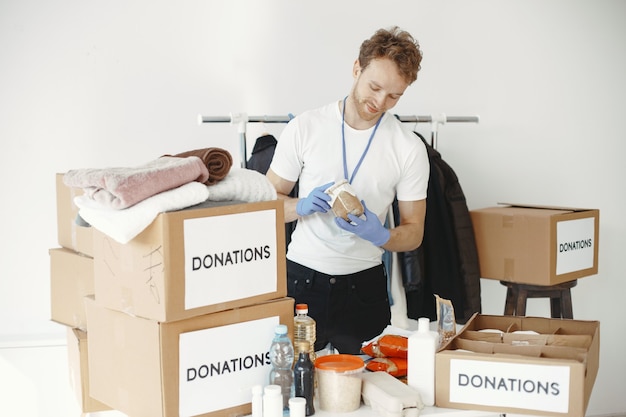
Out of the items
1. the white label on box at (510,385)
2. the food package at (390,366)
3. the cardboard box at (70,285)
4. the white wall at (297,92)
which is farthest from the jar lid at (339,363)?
the white wall at (297,92)

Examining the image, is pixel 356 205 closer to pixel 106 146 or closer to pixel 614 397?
pixel 106 146

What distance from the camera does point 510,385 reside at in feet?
5.22

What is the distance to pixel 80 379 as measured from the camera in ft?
6.35

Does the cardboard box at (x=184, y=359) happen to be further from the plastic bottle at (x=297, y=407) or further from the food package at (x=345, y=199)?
the food package at (x=345, y=199)

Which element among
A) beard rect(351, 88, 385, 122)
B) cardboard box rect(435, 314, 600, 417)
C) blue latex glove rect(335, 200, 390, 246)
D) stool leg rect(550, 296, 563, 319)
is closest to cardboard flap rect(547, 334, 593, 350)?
cardboard box rect(435, 314, 600, 417)

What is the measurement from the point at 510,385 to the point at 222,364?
650 millimetres

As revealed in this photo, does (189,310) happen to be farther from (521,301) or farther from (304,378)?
(521,301)

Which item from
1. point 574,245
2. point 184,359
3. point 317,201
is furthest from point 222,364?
point 574,245

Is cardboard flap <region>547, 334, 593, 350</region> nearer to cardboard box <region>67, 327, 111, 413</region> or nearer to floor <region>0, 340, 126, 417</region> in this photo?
cardboard box <region>67, 327, 111, 413</region>

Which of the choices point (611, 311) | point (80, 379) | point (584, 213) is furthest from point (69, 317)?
point (611, 311)

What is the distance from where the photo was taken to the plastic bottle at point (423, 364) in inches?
64.1

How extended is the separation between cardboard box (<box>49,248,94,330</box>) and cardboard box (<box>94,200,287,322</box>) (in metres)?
0.49

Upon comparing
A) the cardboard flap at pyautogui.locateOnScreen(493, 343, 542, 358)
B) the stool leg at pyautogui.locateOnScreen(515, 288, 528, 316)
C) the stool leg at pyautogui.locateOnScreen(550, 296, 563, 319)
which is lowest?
the stool leg at pyautogui.locateOnScreen(550, 296, 563, 319)

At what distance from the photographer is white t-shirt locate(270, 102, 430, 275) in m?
2.28
